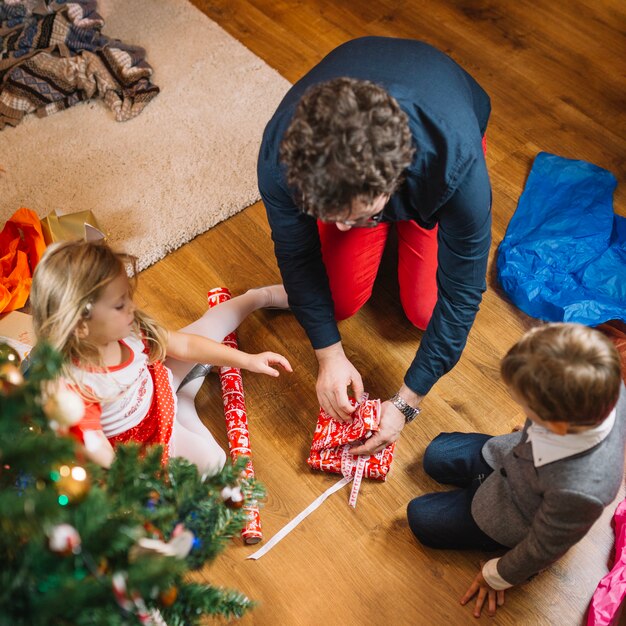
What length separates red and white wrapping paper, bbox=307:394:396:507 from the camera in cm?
143

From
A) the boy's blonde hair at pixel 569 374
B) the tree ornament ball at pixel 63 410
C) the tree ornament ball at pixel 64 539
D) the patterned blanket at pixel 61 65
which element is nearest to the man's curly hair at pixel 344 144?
the boy's blonde hair at pixel 569 374

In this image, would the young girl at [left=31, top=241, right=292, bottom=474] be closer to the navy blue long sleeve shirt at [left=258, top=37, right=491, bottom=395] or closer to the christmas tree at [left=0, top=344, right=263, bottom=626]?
the christmas tree at [left=0, top=344, right=263, bottom=626]

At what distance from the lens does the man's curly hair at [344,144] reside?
944mm

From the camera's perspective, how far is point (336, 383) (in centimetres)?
141

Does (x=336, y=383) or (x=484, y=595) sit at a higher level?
(x=336, y=383)

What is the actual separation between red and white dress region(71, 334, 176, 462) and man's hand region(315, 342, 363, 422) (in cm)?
32

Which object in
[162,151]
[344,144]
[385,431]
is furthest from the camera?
[162,151]

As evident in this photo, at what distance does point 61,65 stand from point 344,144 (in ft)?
4.91

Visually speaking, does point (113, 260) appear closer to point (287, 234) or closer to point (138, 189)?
point (287, 234)

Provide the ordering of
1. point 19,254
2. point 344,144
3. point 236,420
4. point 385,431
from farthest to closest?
point 19,254 < point 236,420 < point 385,431 < point 344,144

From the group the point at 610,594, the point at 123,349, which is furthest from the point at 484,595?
the point at 123,349

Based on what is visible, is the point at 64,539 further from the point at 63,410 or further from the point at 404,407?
the point at 404,407

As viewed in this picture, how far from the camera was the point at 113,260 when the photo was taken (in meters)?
1.17

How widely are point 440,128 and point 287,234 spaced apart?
38 centimetres
